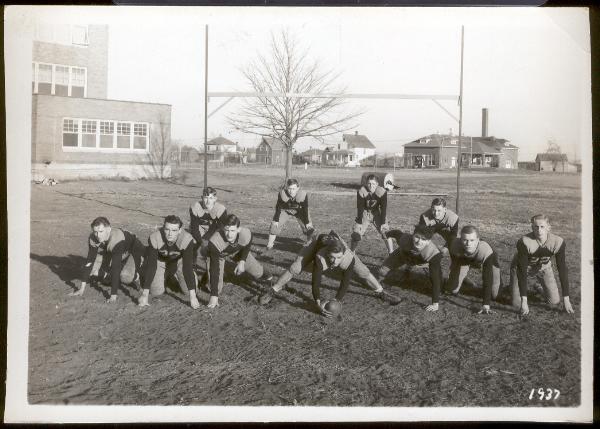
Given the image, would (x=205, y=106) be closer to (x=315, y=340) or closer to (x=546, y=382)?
(x=315, y=340)

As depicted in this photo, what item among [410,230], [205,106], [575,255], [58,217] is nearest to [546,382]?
[575,255]

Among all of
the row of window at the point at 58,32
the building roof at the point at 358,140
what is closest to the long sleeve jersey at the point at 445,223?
the building roof at the point at 358,140

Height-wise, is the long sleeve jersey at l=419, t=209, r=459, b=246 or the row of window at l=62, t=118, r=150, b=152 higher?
the row of window at l=62, t=118, r=150, b=152

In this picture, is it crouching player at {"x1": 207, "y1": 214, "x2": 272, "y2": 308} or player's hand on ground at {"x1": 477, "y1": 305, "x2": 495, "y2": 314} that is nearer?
player's hand on ground at {"x1": 477, "y1": 305, "x2": 495, "y2": 314}

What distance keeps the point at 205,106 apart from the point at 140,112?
124cm

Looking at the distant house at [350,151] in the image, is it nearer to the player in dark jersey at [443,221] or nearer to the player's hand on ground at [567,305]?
the player in dark jersey at [443,221]

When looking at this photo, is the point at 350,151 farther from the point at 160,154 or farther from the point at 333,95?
the point at 160,154

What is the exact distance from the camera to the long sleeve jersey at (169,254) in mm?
4598

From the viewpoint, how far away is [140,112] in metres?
6.05

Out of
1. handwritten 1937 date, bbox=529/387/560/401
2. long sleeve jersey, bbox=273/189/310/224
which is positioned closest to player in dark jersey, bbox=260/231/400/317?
handwritten 1937 date, bbox=529/387/560/401

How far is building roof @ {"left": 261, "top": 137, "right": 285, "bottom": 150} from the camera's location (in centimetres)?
625

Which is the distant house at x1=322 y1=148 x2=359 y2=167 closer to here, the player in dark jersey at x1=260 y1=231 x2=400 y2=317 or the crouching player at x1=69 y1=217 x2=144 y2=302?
the player in dark jersey at x1=260 y1=231 x2=400 y2=317

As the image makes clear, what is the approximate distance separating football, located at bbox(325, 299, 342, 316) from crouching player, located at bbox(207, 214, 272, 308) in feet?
2.81

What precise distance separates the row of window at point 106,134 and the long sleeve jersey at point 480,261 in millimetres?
4306
